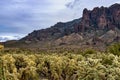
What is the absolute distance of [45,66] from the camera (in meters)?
69.4

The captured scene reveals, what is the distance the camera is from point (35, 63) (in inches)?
2744

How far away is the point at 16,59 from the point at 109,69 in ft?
130

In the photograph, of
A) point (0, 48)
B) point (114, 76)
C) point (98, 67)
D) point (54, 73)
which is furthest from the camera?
point (54, 73)

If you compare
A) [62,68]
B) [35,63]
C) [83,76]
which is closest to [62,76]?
[62,68]

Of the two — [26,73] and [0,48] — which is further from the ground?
[0,48]

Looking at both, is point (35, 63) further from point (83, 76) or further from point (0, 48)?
point (0, 48)

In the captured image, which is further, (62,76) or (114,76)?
(62,76)

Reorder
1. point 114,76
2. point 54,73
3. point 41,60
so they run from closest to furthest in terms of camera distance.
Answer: point 114,76 < point 54,73 < point 41,60

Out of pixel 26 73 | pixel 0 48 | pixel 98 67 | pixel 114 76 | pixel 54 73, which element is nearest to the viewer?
pixel 0 48

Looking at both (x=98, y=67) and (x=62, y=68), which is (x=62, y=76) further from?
(x=98, y=67)

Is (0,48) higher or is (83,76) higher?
(0,48)

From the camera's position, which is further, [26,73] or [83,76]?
[26,73]

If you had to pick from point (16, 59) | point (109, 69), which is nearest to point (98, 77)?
point (109, 69)

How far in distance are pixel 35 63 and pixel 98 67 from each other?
123 ft
